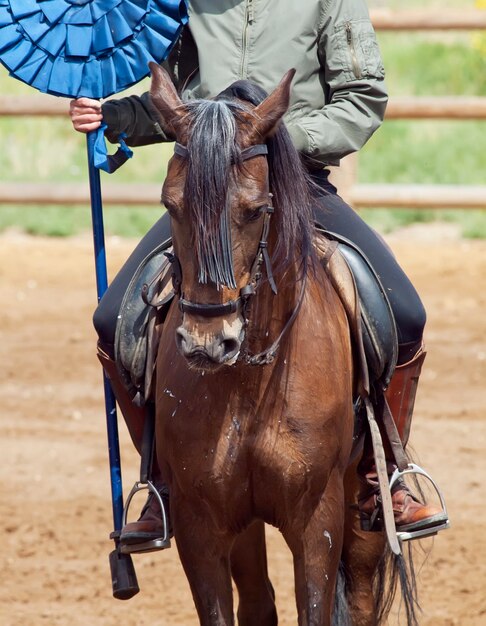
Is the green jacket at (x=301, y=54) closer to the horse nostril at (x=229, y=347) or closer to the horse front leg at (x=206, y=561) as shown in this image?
the horse nostril at (x=229, y=347)

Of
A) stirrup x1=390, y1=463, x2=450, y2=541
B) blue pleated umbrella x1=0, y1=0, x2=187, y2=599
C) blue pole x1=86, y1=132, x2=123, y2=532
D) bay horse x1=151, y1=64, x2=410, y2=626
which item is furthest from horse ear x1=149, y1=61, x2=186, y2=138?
stirrup x1=390, y1=463, x2=450, y2=541

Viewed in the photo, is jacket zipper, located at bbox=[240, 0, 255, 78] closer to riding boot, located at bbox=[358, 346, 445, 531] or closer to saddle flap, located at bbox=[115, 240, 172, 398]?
saddle flap, located at bbox=[115, 240, 172, 398]

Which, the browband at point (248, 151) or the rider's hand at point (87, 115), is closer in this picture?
the browband at point (248, 151)

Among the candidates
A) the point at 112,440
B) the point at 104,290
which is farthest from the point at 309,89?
the point at 112,440

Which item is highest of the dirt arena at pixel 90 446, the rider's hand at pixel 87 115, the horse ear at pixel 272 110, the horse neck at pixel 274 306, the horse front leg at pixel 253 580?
the horse ear at pixel 272 110

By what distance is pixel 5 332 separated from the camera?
8648 millimetres

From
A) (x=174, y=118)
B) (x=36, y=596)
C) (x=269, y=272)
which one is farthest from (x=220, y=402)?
(x=36, y=596)

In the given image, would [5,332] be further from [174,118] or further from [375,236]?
[174,118]

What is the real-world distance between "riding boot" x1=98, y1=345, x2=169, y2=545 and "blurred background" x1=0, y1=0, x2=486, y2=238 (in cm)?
563

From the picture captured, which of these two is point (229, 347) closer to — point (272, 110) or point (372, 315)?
point (272, 110)

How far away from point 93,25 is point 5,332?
4997 millimetres

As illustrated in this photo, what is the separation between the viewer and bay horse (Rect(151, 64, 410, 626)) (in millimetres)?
2959

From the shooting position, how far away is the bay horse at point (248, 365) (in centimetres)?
296

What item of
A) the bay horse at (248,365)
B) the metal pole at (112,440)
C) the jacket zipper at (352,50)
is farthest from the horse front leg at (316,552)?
the jacket zipper at (352,50)
